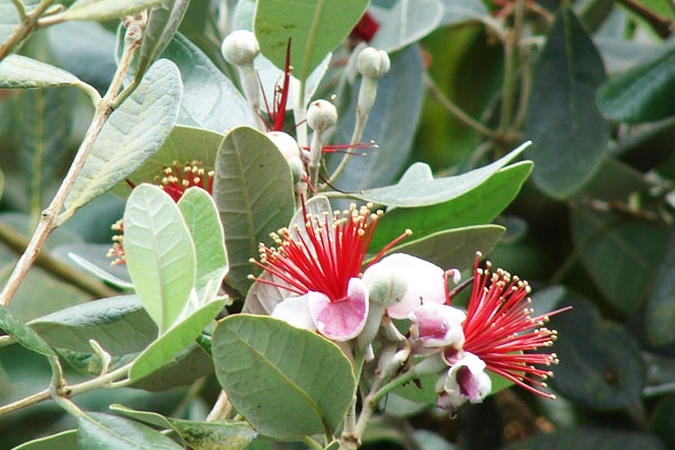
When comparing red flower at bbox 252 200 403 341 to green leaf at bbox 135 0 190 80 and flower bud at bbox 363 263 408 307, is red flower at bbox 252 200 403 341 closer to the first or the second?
flower bud at bbox 363 263 408 307

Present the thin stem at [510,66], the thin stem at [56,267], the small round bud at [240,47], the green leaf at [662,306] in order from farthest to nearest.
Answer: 1. the thin stem at [510,66]
2. the thin stem at [56,267]
3. the green leaf at [662,306]
4. the small round bud at [240,47]

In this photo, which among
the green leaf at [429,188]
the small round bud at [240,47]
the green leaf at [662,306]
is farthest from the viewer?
the green leaf at [662,306]

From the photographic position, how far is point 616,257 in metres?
1.65

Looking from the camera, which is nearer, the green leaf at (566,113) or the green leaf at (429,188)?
the green leaf at (429,188)

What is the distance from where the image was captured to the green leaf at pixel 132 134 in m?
0.80

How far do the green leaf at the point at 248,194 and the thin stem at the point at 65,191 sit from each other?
0.10m

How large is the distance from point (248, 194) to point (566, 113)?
0.87m

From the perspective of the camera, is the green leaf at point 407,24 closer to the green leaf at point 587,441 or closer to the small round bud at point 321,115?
the small round bud at point 321,115

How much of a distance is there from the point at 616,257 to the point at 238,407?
105cm

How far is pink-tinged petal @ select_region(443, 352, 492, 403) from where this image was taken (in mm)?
751

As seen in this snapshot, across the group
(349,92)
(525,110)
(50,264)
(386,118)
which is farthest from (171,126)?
(525,110)

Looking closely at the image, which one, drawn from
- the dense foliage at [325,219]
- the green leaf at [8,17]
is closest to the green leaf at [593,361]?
the dense foliage at [325,219]

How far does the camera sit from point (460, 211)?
3.13ft

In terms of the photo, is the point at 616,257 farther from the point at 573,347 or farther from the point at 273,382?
the point at 273,382
